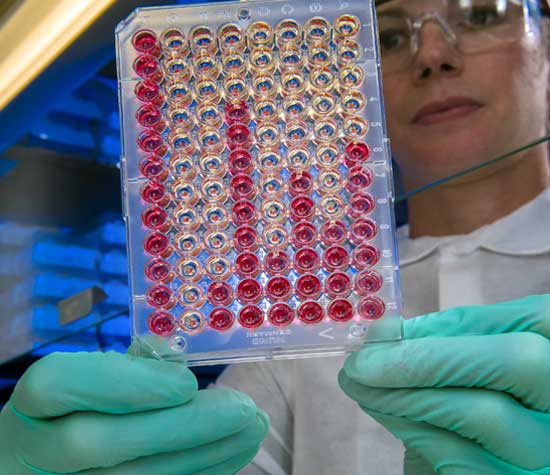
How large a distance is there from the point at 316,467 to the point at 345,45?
Answer: 2.24 ft

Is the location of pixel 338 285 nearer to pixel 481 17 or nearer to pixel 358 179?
pixel 358 179

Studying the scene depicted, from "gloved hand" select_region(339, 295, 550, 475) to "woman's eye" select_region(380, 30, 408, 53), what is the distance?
0.56 meters

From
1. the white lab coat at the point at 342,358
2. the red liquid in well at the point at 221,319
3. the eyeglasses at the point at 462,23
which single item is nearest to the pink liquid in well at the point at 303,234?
the red liquid in well at the point at 221,319

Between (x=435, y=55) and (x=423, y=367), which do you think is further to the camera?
(x=435, y=55)

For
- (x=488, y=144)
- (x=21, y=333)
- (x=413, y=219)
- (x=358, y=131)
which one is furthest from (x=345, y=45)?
(x=21, y=333)

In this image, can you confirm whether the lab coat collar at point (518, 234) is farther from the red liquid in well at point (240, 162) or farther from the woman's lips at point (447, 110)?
the red liquid in well at point (240, 162)

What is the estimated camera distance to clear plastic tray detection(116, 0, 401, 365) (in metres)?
0.76

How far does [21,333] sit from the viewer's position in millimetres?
1427

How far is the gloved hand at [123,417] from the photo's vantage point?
0.81 metres

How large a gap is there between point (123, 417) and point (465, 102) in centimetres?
72

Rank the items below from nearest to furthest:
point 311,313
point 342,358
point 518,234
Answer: point 311,313, point 518,234, point 342,358

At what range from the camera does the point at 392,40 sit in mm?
1195

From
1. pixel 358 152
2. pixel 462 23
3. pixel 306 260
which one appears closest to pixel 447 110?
pixel 462 23

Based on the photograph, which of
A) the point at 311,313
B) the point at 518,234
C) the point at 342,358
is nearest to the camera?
the point at 311,313
